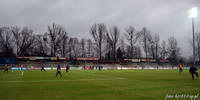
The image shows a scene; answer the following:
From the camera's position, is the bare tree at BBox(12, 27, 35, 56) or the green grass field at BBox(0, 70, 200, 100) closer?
the green grass field at BBox(0, 70, 200, 100)

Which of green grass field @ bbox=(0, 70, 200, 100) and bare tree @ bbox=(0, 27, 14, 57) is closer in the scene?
green grass field @ bbox=(0, 70, 200, 100)

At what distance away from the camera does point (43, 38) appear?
93.9 meters

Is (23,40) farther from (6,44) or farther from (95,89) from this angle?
(95,89)

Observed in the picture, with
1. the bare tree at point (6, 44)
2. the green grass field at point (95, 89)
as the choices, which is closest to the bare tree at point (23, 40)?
the bare tree at point (6, 44)

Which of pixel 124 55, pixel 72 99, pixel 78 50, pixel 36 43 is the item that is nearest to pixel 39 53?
pixel 36 43

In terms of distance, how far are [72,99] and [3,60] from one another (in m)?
69.5

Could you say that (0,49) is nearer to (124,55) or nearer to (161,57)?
(124,55)

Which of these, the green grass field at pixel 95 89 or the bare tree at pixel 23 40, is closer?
the green grass field at pixel 95 89

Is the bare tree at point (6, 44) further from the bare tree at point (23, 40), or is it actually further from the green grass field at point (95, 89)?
the green grass field at point (95, 89)

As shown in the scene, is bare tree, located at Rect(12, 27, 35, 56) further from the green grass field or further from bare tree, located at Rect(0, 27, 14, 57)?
the green grass field

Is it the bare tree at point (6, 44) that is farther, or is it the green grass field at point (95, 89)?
the bare tree at point (6, 44)

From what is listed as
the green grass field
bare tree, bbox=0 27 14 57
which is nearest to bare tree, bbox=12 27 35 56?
bare tree, bbox=0 27 14 57

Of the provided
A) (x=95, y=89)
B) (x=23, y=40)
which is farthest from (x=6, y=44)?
(x=95, y=89)

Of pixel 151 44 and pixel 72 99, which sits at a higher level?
pixel 151 44
